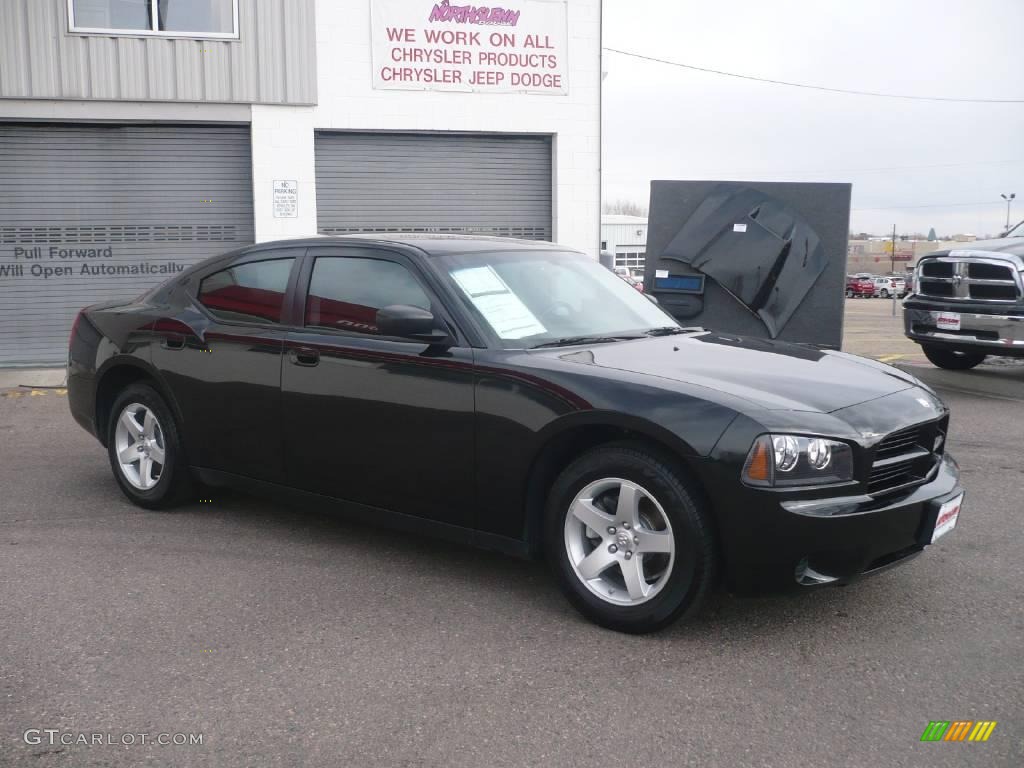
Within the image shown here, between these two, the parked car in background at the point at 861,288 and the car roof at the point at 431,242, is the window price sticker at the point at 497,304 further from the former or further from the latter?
the parked car in background at the point at 861,288

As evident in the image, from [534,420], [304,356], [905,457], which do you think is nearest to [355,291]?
[304,356]

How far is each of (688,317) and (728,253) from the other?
76 cm

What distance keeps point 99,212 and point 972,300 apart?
10766 millimetres

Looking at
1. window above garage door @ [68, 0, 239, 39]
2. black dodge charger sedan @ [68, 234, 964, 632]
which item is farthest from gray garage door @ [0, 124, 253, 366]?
black dodge charger sedan @ [68, 234, 964, 632]

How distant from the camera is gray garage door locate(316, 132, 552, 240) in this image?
1435cm

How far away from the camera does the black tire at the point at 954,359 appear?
12.3m

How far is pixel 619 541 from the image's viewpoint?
3881 mm

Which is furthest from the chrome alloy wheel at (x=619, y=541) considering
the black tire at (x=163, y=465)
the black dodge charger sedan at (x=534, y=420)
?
the black tire at (x=163, y=465)

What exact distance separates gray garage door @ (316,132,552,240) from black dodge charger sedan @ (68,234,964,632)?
28.9 feet

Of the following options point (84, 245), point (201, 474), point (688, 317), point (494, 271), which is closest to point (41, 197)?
point (84, 245)

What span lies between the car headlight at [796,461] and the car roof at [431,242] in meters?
1.84

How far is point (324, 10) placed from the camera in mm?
13766

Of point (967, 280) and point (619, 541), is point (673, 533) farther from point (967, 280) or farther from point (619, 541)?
point (967, 280)

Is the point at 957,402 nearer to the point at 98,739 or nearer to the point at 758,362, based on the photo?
the point at 758,362
